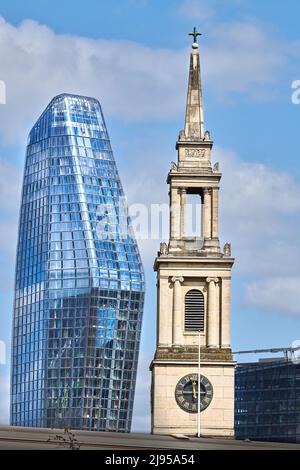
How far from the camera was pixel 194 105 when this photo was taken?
364 feet

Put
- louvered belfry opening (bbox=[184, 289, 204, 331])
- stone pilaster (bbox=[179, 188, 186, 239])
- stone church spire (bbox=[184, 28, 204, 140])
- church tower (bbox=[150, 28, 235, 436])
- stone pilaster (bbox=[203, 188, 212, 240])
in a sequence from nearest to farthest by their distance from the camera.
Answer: church tower (bbox=[150, 28, 235, 436]), louvered belfry opening (bbox=[184, 289, 204, 331]), stone pilaster (bbox=[203, 188, 212, 240]), stone pilaster (bbox=[179, 188, 186, 239]), stone church spire (bbox=[184, 28, 204, 140])

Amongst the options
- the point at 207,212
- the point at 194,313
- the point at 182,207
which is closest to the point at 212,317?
the point at 194,313

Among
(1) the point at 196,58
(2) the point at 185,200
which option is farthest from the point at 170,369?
(1) the point at 196,58

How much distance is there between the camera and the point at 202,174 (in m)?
109

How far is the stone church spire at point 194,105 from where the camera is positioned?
110375mm

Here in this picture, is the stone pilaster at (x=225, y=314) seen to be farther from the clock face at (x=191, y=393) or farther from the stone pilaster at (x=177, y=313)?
the clock face at (x=191, y=393)

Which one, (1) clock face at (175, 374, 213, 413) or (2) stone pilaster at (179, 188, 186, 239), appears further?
(2) stone pilaster at (179, 188, 186, 239)

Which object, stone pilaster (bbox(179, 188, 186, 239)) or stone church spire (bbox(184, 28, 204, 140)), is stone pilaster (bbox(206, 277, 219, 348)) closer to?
stone pilaster (bbox(179, 188, 186, 239))

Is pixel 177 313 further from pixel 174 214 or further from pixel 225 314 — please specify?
pixel 174 214

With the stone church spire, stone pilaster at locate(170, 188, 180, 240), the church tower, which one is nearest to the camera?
the church tower

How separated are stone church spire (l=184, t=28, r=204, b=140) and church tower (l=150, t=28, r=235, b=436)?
2.28 feet

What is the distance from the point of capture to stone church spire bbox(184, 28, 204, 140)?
11038 cm

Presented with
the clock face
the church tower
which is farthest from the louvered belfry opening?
the clock face

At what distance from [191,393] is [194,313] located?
6199mm
